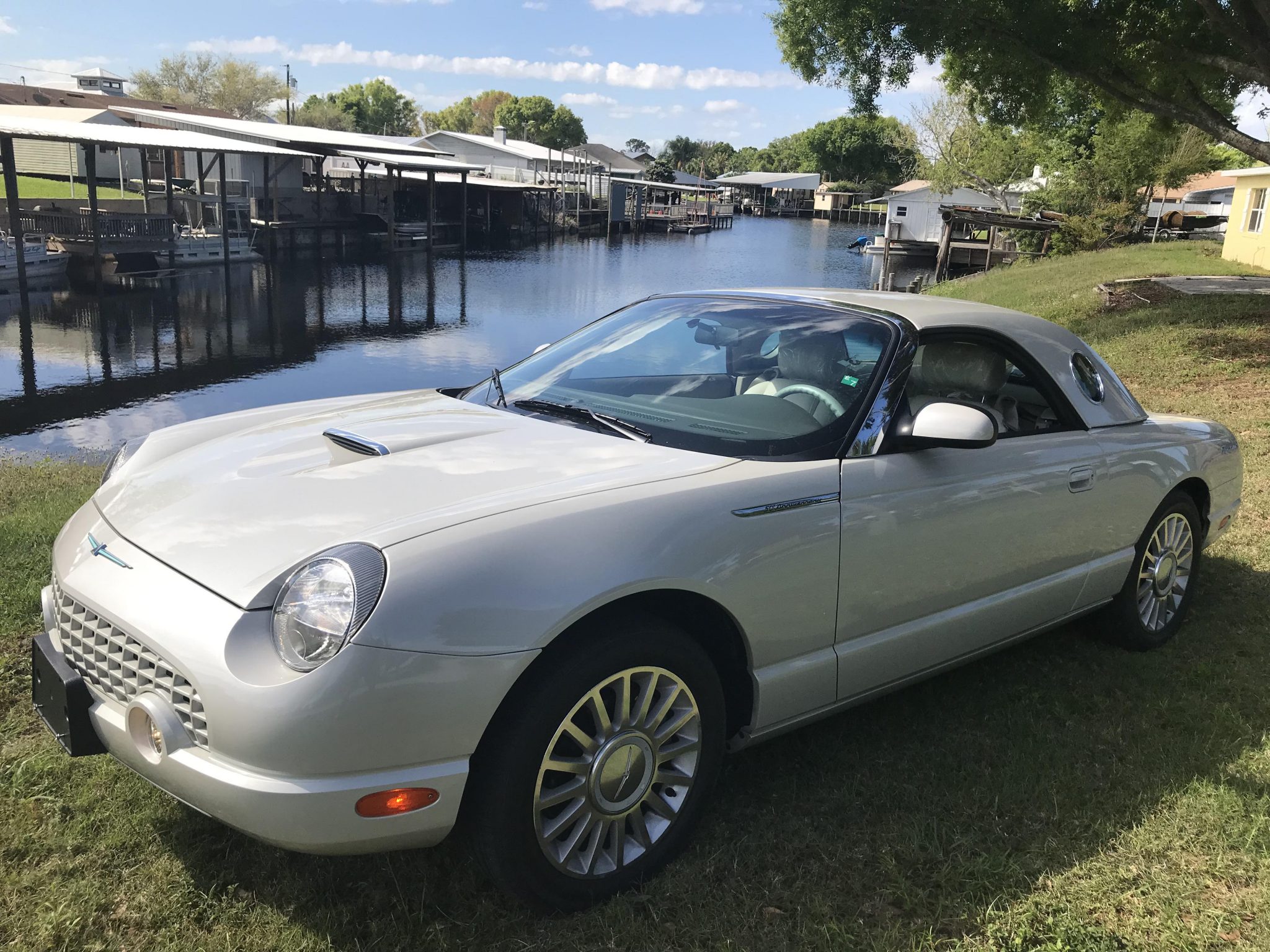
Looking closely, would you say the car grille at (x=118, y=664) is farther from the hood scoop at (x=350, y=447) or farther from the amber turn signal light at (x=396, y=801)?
the hood scoop at (x=350, y=447)

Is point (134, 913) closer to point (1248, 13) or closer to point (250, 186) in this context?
point (1248, 13)

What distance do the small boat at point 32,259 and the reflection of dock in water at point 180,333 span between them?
0.83 meters

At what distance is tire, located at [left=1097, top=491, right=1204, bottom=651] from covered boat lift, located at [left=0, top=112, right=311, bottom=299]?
25.0 metres

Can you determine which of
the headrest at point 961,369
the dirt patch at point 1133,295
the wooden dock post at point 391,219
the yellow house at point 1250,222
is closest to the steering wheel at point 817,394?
the headrest at point 961,369

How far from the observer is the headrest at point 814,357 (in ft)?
11.0

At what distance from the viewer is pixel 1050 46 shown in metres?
14.9

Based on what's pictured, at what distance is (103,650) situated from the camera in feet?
7.85

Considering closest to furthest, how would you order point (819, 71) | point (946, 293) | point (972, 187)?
point (819, 71)
point (946, 293)
point (972, 187)

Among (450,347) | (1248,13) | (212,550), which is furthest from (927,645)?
(450,347)

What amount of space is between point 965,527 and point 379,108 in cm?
13919

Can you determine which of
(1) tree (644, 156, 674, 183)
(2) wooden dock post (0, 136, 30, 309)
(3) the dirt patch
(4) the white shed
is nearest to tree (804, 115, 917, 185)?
(1) tree (644, 156, 674, 183)

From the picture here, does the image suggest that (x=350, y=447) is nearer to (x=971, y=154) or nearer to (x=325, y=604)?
(x=325, y=604)

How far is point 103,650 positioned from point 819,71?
16510 millimetres

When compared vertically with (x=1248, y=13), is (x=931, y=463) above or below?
below
